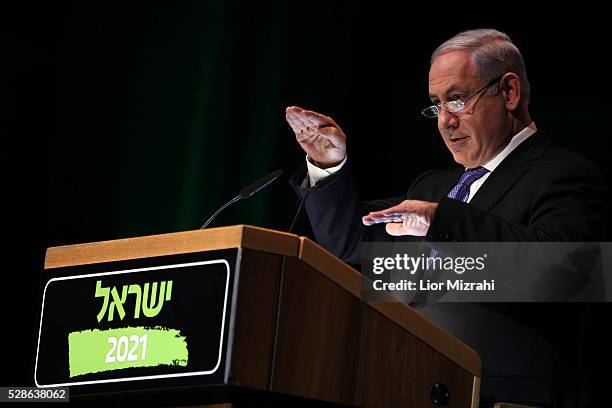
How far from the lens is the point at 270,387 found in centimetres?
145

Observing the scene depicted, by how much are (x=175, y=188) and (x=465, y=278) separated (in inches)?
65.7

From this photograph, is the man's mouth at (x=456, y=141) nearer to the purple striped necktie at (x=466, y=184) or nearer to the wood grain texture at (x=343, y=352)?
the purple striped necktie at (x=466, y=184)

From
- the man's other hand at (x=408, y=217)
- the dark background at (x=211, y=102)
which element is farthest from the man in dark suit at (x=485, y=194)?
the dark background at (x=211, y=102)

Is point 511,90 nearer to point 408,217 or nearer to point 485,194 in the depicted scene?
point 485,194

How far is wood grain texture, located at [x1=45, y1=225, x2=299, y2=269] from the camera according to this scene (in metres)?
1.49

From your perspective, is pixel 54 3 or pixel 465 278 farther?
pixel 54 3

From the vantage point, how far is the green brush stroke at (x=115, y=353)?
1.50 meters

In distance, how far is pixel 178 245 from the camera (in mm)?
1562

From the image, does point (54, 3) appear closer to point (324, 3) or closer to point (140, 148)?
point (140, 148)

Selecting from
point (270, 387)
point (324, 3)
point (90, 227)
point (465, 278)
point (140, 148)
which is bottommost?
point (270, 387)

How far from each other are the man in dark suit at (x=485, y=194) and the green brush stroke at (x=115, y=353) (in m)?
0.50

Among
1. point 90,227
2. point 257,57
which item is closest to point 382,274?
point 90,227

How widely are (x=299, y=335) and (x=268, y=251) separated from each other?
137 millimetres

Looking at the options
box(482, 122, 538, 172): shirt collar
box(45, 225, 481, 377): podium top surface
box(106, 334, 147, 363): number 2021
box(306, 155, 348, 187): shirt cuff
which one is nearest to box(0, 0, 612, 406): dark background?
box(482, 122, 538, 172): shirt collar
